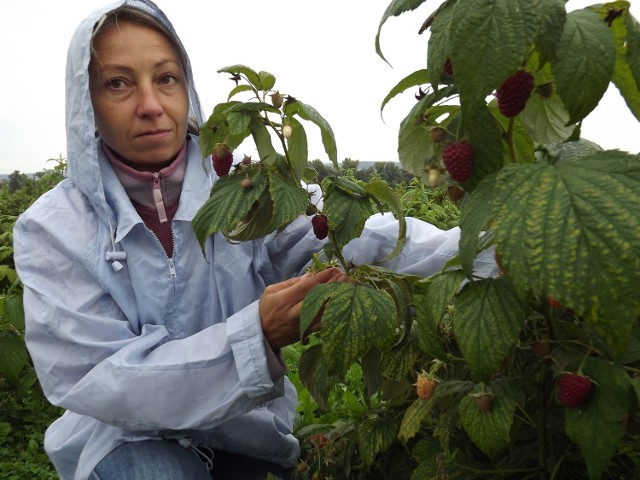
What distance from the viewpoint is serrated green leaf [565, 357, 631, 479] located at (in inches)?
39.2

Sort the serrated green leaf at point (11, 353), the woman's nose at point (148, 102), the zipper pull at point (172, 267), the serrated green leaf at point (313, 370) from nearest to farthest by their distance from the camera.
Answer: the serrated green leaf at point (313, 370)
the woman's nose at point (148, 102)
the zipper pull at point (172, 267)
the serrated green leaf at point (11, 353)

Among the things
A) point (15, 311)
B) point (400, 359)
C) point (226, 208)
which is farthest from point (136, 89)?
point (15, 311)

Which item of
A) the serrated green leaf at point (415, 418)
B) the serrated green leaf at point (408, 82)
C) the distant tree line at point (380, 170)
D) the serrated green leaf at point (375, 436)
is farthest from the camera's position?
the distant tree line at point (380, 170)

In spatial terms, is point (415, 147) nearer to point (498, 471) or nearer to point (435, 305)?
point (435, 305)

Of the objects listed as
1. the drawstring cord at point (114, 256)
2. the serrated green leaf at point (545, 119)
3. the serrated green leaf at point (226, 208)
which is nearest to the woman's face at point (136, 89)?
the drawstring cord at point (114, 256)

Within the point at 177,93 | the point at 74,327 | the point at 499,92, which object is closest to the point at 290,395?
the point at 74,327

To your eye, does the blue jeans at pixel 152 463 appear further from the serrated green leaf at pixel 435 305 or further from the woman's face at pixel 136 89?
the serrated green leaf at pixel 435 305

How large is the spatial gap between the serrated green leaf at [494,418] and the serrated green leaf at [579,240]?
321mm

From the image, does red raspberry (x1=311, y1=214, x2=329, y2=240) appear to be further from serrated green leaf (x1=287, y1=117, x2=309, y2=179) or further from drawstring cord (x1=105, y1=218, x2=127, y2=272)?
drawstring cord (x1=105, y1=218, x2=127, y2=272)

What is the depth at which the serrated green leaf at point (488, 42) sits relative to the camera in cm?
79

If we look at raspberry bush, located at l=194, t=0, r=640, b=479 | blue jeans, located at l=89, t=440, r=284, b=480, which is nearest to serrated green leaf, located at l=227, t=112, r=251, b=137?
raspberry bush, located at l=194, t=0, r=640, b=479

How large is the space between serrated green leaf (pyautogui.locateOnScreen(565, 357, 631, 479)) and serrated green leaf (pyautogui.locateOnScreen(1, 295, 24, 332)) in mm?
2494

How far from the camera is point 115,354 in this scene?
→ 5.34 ft

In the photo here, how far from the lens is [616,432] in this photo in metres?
1.00
